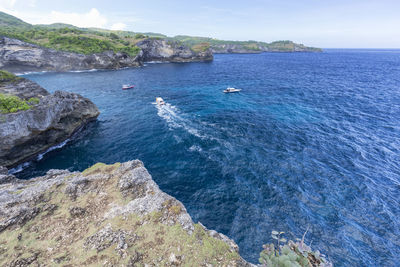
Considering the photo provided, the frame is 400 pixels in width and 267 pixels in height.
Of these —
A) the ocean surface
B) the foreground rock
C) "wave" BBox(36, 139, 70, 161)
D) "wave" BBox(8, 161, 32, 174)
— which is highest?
the foreground rock

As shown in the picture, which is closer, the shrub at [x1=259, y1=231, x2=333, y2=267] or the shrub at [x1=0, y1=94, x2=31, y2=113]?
the shrub at [x1=259, y1=231, x2=333, y2=267]

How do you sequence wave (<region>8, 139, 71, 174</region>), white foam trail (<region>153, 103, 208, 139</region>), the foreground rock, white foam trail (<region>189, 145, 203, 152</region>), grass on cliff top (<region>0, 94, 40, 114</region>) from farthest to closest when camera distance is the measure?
white foam trail (<region>153, 103, 208, 139</region>) < white foam trail (<region>189, 145, 203, 152</region>) < wave (<region>8, 139, 71, 174</region>) < grass on cliff top (<region>0, 94, 40, 114</region>) < the foreground rock

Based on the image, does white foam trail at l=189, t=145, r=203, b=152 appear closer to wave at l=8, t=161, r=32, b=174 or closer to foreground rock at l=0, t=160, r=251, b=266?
foreground rock at l=0, t=160, r=251, b=266

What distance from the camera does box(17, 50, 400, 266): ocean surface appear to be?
1868cm

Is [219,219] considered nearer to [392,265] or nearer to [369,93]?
[392,265]

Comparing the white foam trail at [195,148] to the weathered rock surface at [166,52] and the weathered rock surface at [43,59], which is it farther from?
the weathered rock surface at [166,52]

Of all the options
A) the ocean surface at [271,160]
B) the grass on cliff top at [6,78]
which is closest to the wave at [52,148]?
the ocean surface at [271,160]

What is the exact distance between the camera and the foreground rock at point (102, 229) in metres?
10.4

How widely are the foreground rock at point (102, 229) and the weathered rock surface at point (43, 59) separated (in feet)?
378

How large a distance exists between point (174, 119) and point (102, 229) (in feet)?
111

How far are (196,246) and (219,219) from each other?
892 centimetres

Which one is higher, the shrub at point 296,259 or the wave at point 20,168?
the shrub at point 296,259

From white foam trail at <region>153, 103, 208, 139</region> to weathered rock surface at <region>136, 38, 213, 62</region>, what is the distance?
120 meters

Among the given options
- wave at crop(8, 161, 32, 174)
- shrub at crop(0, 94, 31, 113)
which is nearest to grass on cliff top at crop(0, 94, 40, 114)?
shrub at crop(0, 94, 31, 113)
